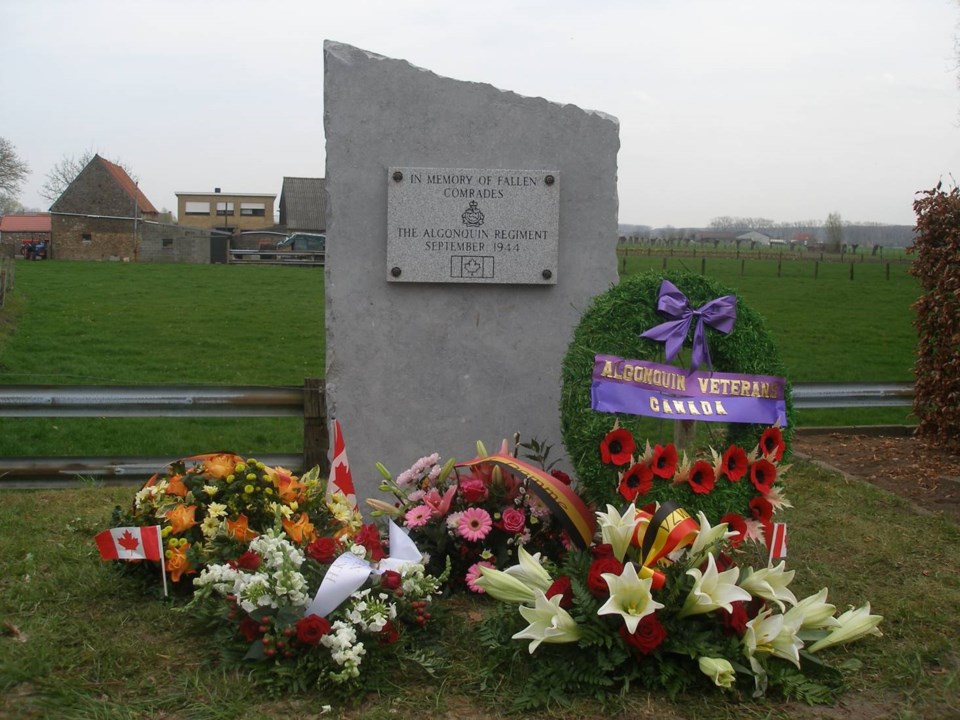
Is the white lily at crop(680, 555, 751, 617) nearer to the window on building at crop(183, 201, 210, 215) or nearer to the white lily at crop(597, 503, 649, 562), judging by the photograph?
the white lily at crop(597, 503, 649, 562)

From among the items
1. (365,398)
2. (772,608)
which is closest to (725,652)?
(772,608)

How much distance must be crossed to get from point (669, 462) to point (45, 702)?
281 centimetres

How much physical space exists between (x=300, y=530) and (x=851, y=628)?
8.14ft

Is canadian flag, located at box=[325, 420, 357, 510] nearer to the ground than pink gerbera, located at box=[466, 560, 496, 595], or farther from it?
farther from it

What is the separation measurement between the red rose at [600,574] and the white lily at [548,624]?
0.45ft

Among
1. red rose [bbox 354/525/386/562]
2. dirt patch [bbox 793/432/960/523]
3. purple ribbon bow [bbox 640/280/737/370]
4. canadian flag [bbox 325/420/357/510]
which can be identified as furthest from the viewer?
dirt patch [bbox 793/432/960/523]

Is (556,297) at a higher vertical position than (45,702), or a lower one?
higher

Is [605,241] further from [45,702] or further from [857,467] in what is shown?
[45,702]

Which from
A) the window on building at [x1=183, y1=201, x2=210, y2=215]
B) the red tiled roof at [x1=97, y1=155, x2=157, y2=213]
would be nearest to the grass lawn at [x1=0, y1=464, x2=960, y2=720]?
the red tiled roof at [x1=97, y1=155, x2=157, y2=213]

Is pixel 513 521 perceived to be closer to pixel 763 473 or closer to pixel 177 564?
pixel 763 473

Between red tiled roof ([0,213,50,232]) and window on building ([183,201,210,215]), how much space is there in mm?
11118

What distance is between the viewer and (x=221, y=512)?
453 cm

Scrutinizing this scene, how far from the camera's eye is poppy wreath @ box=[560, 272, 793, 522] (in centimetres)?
480

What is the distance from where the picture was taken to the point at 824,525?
19.8 feet
